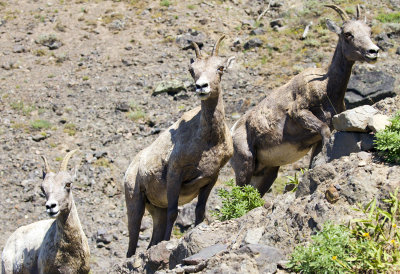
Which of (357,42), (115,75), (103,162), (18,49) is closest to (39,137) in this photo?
(103,162)

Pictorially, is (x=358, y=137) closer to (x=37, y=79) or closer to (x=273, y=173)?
(x=273, y=173)

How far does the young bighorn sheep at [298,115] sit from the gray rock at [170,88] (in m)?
9.12

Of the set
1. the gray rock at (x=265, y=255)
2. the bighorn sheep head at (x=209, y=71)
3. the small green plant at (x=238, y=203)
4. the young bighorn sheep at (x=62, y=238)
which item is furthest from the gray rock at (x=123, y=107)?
the gray rock at (x=265, y=255)

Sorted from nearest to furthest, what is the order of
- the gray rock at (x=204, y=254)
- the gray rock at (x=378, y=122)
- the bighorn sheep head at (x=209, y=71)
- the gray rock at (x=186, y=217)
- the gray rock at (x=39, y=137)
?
the gray rock at (x=204, y=254), the gray rock at (x=378, y=122), the bighorn sheep head at (x=209, y=71), the gray rock at (x=186, y=217), the gray rock at (x=39, y=137)

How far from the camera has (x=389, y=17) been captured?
22.1m

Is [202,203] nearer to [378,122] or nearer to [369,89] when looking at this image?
[378,122]

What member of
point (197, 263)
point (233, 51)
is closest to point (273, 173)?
point (197, 263)

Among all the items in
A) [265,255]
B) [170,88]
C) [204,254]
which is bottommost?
[170,88]

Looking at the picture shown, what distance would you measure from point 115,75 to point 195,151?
1355 centimetres

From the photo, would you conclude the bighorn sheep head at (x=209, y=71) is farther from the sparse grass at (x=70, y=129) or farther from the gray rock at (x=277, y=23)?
the gray rock at (x=277, y=23)

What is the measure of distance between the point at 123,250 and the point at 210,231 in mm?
7235

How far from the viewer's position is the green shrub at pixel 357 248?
4.54 meters

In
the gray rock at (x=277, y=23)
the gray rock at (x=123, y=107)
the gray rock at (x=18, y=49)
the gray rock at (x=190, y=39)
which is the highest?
the gray rock at (x=277, y=23)

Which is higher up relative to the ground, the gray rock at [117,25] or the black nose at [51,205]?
the black nose at [51,205]
